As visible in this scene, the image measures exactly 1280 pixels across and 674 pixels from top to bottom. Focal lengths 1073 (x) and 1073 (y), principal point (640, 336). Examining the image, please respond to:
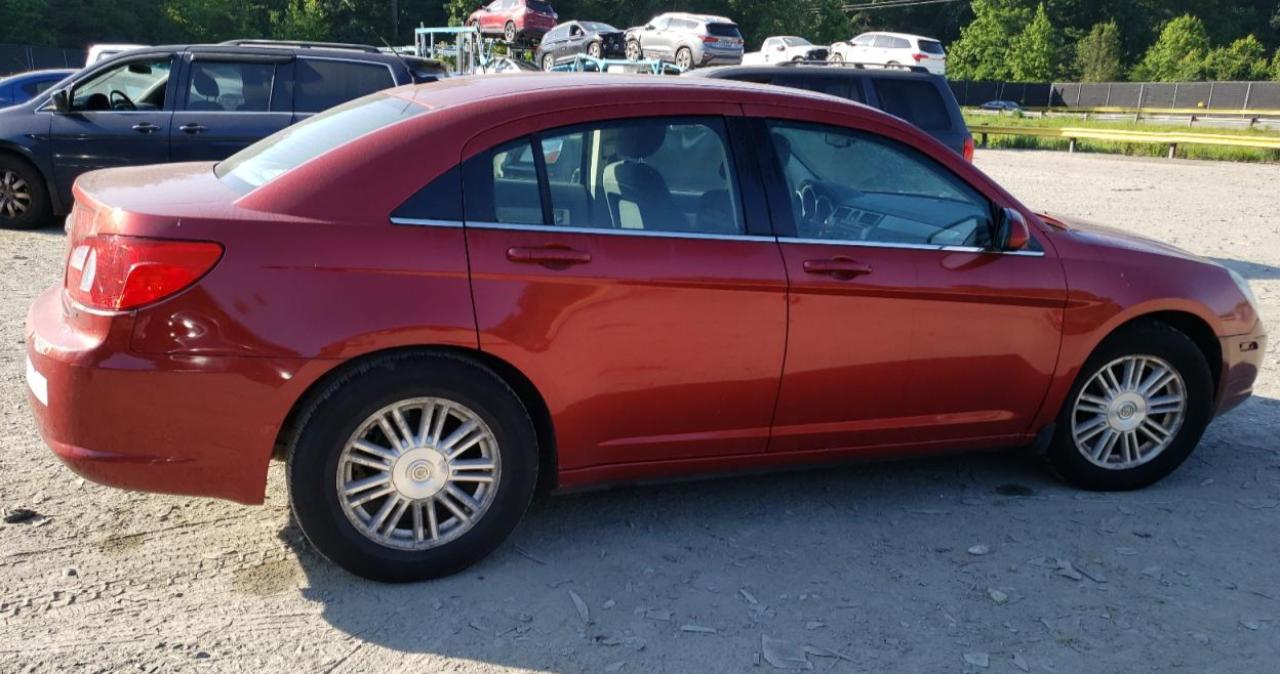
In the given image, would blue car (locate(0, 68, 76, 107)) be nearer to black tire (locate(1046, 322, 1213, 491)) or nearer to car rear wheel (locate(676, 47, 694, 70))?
black tire (locate(1046, 322, 1213, 491))

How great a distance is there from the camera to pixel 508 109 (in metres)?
3.72

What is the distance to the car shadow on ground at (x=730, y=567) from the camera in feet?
11.1

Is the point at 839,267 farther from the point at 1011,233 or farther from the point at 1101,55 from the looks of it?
the point at 1101,55

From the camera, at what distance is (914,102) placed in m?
10.4

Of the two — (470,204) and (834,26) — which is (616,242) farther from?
(834,26)

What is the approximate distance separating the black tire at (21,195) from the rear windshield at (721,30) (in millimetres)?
22939

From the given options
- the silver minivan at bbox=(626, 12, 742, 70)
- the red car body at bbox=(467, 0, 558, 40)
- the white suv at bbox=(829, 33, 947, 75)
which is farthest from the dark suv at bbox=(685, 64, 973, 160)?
the white suv at bbox=(829, 33, 947, 75)

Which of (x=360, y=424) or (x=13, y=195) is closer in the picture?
(x=360, y=424)

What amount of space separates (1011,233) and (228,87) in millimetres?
8305

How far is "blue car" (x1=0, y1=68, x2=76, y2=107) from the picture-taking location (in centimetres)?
1349

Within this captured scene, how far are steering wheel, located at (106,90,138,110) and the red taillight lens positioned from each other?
8.00 meters

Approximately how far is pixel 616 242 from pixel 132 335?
1.57m

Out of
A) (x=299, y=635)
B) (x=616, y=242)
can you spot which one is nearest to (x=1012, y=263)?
(x=616, y=242)

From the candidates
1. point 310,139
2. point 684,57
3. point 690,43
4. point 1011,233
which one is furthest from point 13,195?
point 684,57
